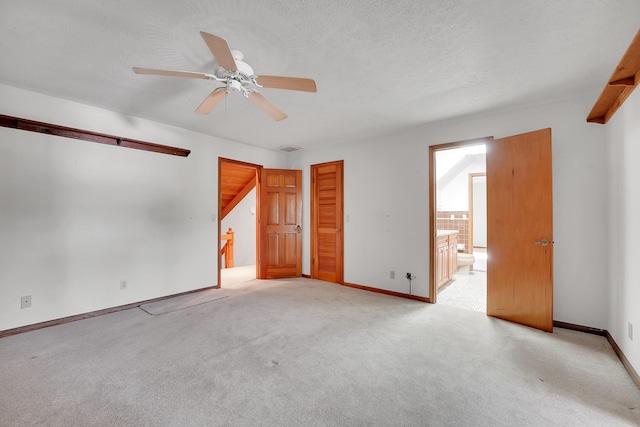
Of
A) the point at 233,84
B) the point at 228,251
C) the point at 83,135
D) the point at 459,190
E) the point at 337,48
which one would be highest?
the point at 337,48

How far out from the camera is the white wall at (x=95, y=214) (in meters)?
2.59

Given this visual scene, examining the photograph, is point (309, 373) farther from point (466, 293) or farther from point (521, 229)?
point (466, 293)

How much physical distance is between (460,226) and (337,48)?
608 cm

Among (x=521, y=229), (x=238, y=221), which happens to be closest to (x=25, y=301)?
(x=238, y=221)

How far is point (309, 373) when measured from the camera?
1916 millimetres

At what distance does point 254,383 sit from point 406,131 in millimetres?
3551

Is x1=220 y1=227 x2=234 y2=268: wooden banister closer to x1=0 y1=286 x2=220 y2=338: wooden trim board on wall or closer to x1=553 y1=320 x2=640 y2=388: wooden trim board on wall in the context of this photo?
x1=0 y1=286 x2=220 y2=338: wooden trim board on wall

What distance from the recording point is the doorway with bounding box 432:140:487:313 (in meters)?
3.74

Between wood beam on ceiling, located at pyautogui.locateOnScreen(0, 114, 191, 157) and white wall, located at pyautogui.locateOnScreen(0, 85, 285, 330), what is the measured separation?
61 mm

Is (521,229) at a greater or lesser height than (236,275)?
greater

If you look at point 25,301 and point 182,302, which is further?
point 182,302

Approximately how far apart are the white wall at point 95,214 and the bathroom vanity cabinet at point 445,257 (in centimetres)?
345

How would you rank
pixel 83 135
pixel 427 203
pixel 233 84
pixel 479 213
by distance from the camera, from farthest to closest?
1. pixel 479 213
2. pixel 427 203
3. pixel 83 135
4. pixel 233 84

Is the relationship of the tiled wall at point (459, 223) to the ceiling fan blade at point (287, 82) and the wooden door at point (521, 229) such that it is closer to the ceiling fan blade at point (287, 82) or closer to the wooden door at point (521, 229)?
the wooden door at point (521, 229)
